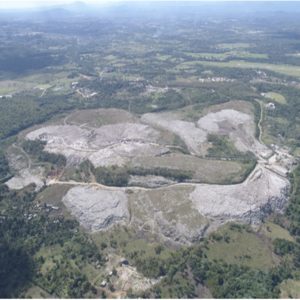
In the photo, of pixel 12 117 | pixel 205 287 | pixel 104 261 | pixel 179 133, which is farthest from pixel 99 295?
pixel 12 117

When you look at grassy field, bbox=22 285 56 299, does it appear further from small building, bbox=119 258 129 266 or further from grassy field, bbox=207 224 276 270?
grassy field, bbox=207 224 276 270

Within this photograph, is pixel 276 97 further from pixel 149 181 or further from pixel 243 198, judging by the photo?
pixel 149 181

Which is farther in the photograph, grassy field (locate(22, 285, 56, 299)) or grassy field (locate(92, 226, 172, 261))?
grassy field (locate(92, 226, 172, 261))

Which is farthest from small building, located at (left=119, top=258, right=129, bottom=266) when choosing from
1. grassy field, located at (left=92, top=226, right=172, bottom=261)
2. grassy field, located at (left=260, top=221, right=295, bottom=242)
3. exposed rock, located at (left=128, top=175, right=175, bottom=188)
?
grassy field, located at (left=260, top=221, right=295, bottom=242)

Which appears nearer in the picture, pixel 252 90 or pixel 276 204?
pixel 276 204

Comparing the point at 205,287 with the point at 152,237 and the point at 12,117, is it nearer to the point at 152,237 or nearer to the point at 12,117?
the point at 152,237

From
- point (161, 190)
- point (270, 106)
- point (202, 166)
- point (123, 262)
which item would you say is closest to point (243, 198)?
point (202, 166)

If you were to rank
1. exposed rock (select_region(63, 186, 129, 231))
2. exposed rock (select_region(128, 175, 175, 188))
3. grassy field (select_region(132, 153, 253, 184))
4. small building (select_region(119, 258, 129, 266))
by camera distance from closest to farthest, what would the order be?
small building (select_region(119, 258, 129, 266))
exposed rock (select_region(63, 186, 129, 231))
exposed rock (select_region(128, 175, 175, 188))
grassy field (select_region(132, 153, 253, 184))

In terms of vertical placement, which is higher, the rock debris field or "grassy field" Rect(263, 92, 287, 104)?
the rock debris field

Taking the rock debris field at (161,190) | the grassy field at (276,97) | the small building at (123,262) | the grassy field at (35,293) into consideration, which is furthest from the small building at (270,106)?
the grassy field at (35,293)
